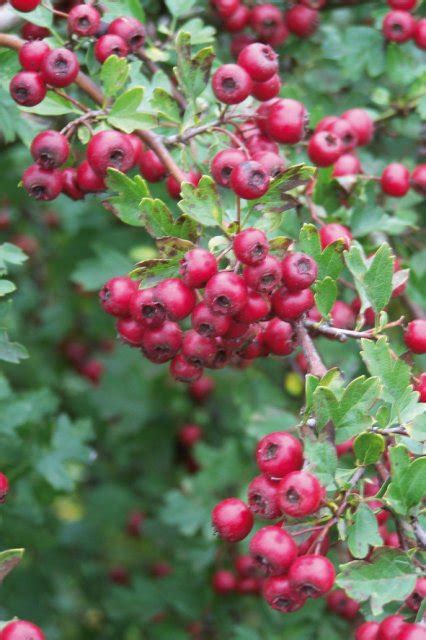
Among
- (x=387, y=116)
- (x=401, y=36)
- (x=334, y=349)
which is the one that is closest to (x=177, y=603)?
(x=334, y=349)

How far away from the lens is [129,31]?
77.9 inches

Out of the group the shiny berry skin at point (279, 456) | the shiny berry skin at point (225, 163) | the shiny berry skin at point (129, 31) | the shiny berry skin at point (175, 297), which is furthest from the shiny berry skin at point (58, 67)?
the shiny berry skin at point (279, 456)

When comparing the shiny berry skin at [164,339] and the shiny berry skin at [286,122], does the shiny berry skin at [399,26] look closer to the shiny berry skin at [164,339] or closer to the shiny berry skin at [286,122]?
the shiny berry skin at [286,122]

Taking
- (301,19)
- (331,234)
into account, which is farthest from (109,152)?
(301,19)

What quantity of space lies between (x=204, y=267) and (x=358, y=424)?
0.38 metres

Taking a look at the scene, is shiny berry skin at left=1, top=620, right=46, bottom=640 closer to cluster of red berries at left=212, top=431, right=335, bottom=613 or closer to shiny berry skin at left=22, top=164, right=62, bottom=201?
cluster of red berries at left=212, top=431, right=335, bottom=613

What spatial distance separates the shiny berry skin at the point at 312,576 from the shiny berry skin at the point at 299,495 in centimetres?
7

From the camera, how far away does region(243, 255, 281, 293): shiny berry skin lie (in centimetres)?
157

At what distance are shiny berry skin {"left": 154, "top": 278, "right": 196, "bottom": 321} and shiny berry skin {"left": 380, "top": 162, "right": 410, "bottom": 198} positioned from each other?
0.87 metres

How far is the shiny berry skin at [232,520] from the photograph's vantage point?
5.15 feet

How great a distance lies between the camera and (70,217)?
13.9 feet

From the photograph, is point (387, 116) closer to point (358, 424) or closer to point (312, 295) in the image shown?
point (312, 295)

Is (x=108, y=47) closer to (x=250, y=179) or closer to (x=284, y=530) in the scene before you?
(x=250, y=179)

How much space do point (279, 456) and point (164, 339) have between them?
33 centimetres
